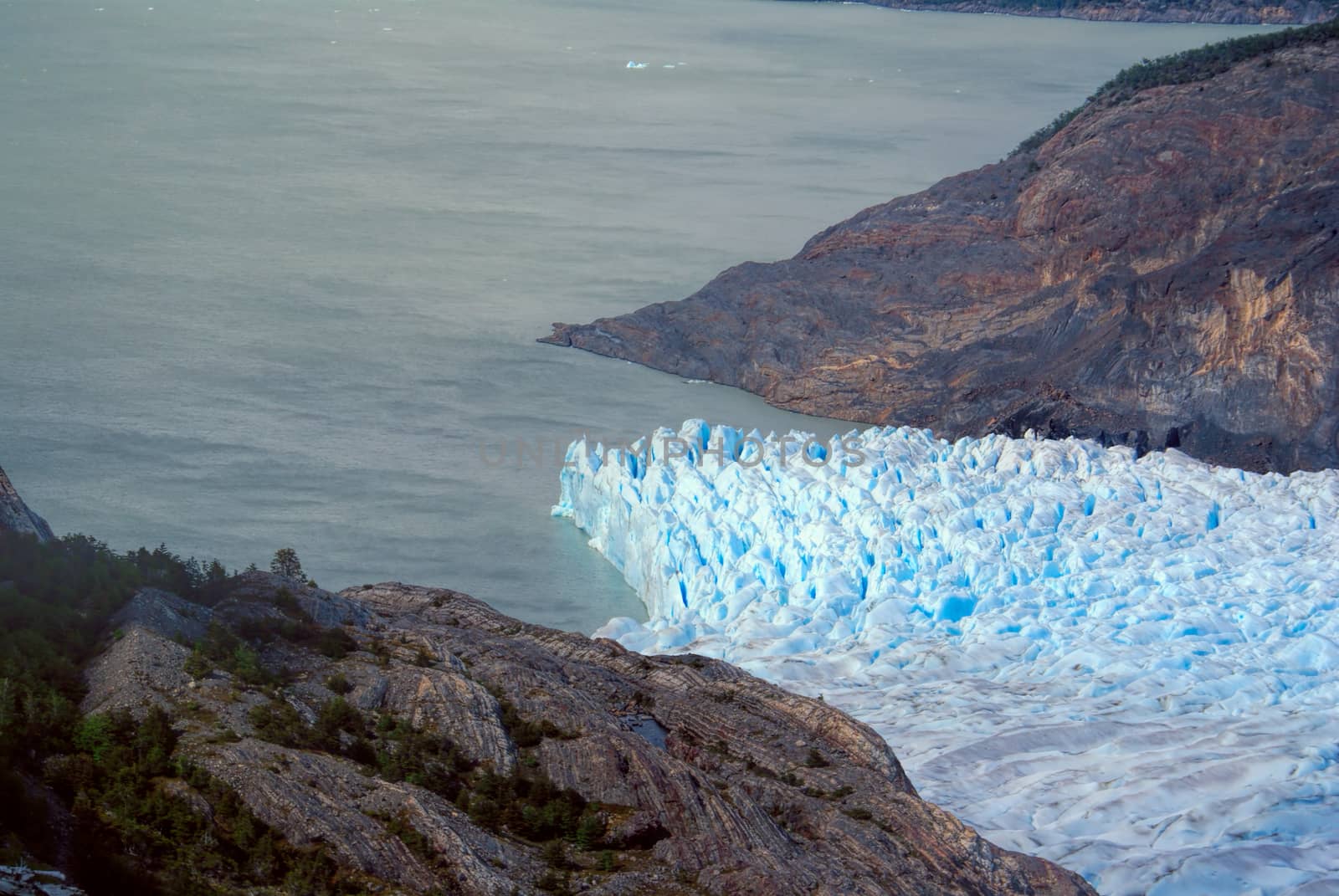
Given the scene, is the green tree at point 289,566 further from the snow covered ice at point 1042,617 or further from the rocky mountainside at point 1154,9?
the rocky mountainside at point 1154,9

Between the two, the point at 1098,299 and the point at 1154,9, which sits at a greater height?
the point at 1154,9

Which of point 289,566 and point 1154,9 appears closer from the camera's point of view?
point 289,566

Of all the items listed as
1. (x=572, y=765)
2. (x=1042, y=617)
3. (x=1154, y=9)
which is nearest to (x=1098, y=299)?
(x=1042, y=617)

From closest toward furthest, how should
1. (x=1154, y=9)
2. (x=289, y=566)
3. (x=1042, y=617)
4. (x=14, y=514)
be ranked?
(x=14, y=514) < (x=289, y=566) < (x=1042, y=617) < (x=1154, y=9)

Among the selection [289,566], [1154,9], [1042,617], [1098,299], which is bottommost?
[1042,617]

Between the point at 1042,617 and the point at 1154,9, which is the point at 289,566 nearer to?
the point at 1042,617

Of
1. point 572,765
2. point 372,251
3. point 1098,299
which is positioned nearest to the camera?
point 572,765

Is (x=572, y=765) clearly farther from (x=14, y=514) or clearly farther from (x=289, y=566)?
(x=14, y=514)
